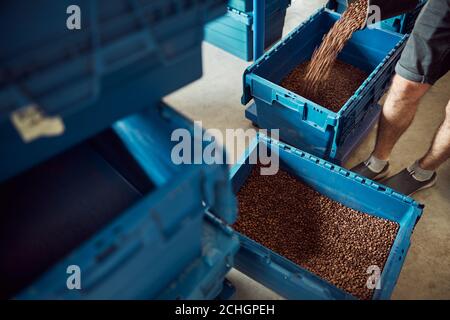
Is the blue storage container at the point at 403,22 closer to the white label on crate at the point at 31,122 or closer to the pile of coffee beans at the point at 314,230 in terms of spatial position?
the pile of coffee beans at the point at 314,230

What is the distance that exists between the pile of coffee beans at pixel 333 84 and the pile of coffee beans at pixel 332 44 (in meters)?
0.03

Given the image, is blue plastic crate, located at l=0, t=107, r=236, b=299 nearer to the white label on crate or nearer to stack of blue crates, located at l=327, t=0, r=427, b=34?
the white label on crate

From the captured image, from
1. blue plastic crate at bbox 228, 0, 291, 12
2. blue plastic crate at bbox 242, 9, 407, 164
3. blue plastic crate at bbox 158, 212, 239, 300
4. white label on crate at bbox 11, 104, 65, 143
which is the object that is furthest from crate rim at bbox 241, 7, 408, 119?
white label on crate at bbox 11, 104, 65, 143

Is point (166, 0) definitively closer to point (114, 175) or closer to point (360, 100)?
point (114, 175)

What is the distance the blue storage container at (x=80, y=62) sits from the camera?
53 cm

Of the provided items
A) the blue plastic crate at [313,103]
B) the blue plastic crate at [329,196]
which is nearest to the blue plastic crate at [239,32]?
the blue plastic crate at [313,103]

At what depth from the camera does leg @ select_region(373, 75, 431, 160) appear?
1.53 metres

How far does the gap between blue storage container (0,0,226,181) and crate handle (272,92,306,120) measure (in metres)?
0.94

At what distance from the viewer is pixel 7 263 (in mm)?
830

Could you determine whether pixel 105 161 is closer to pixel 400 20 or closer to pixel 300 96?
pixel 300 96

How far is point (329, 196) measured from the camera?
1.57 meters
